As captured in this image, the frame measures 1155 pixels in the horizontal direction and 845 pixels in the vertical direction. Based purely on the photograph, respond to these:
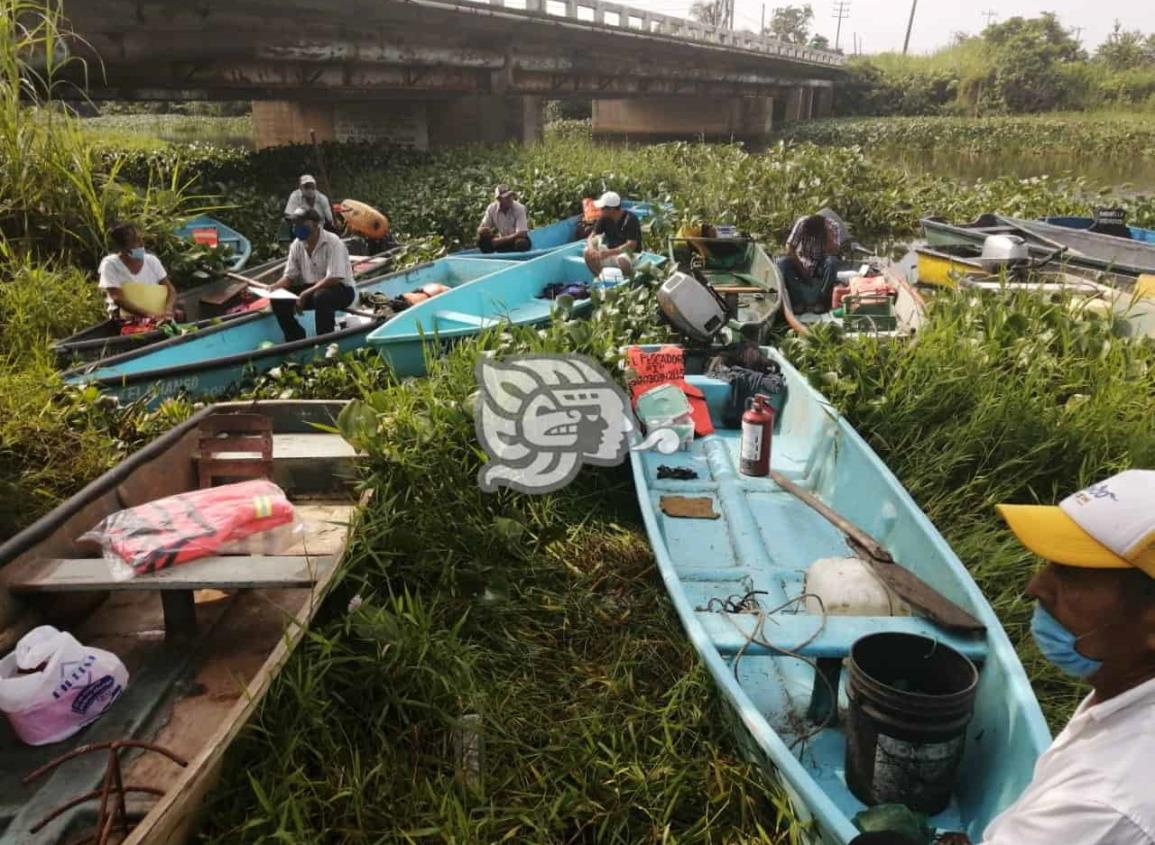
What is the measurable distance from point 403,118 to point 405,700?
72.1 ft

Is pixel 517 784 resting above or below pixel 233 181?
below

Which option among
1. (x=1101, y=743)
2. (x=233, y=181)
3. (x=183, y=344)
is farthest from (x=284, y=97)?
(x=1101, y=743)

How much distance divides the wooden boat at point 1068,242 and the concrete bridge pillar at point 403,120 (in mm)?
15029

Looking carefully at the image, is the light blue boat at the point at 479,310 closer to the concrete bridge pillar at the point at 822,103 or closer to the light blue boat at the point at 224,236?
the light blue boat at the point at 224,236

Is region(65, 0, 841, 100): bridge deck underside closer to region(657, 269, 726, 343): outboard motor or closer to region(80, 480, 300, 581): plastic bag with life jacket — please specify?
region(657, 269, 726, 343): outboard motor

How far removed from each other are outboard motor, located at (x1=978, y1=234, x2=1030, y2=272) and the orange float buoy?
746 cm

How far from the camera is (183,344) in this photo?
20.8 ft

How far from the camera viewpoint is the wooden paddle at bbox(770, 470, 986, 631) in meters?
2.88

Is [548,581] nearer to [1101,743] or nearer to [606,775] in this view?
[606,775]

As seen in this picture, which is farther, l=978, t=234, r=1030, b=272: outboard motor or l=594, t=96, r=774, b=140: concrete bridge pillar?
l=594, t=96, r=774, b=140: concrete bridge pillar

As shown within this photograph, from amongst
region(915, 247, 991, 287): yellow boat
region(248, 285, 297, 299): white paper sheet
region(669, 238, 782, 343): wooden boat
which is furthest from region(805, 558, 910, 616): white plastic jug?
region(915, 247, 991, 287): yellow boat

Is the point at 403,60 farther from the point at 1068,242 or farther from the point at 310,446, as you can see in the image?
the point at 310,446

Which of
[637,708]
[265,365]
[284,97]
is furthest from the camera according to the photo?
[284,97]

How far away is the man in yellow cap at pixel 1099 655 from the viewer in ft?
4.24
